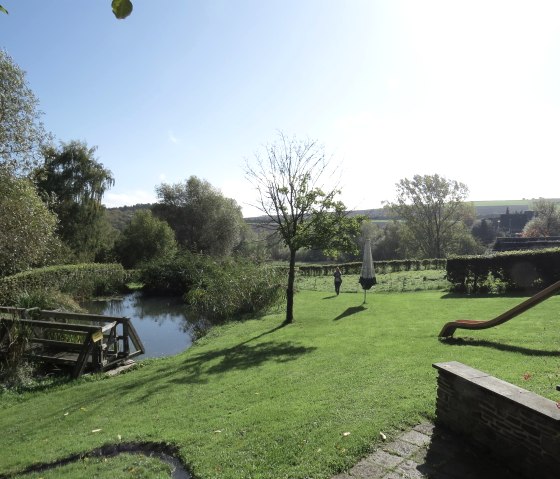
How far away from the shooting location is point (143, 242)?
37219 millimetres

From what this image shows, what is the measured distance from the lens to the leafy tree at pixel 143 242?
1463 inches

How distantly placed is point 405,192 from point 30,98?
42202mm

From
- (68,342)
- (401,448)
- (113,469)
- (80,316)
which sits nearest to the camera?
(401,448)

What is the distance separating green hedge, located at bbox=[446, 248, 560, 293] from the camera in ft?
54.1

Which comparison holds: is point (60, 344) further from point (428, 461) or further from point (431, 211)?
point (431, 211)

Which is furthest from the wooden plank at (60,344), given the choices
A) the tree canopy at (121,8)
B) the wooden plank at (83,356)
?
the tree canopy at (121,8)

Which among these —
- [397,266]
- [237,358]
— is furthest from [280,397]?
[397,266]

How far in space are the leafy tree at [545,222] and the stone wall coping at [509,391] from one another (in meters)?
57.6

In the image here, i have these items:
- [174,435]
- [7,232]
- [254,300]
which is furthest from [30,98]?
[174,435]

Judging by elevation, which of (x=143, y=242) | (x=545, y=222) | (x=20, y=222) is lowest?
(x=143, y=242)

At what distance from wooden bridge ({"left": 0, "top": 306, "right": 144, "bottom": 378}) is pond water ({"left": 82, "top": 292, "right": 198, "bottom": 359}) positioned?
1.91 metres

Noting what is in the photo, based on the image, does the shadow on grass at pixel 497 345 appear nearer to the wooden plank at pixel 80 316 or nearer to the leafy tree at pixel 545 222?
the wooden plank at pixel 80 316

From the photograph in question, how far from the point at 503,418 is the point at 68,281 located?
24579 mm

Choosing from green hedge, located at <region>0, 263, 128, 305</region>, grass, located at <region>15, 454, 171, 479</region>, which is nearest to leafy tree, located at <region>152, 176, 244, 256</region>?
green hedge, located at <region>0, 263, 128, 305</region>
